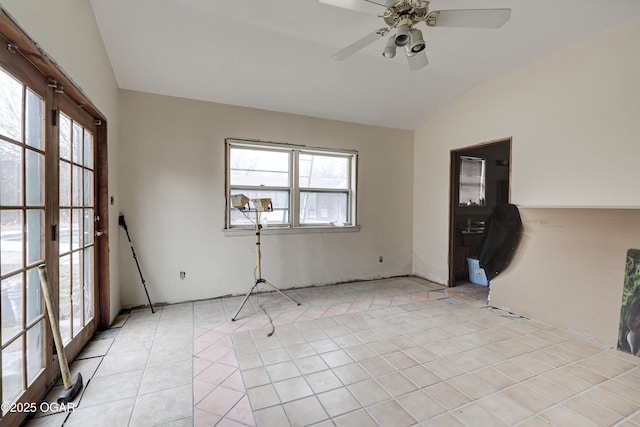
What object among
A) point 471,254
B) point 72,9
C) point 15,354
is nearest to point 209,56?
point 72,9

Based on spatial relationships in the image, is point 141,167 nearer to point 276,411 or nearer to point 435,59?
point 276,411

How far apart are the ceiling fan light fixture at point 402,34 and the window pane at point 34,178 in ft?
8.48

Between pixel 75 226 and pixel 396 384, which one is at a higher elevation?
pixel 75 226

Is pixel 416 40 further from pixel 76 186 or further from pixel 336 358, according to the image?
pixel 76 186

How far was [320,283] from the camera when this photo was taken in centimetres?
446

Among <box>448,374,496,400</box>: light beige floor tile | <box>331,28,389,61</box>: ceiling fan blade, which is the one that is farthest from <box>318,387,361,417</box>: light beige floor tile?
<box>331,28,389,61</box>: ceiling fan blade

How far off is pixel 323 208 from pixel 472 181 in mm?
2811

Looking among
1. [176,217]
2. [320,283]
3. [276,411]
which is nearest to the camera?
[276,411]

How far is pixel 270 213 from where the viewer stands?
166 inches

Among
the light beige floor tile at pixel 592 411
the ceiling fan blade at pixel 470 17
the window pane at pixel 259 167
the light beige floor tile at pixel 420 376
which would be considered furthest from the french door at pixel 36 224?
the light beige floor tile at pixel 592 411

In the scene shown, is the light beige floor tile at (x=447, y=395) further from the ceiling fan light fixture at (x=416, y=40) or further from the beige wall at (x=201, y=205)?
the beige wall at (x=201, y=205)

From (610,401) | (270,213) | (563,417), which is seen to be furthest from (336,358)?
(270,213)

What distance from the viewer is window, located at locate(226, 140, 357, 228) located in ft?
13.1

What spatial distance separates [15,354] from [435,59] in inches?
173
